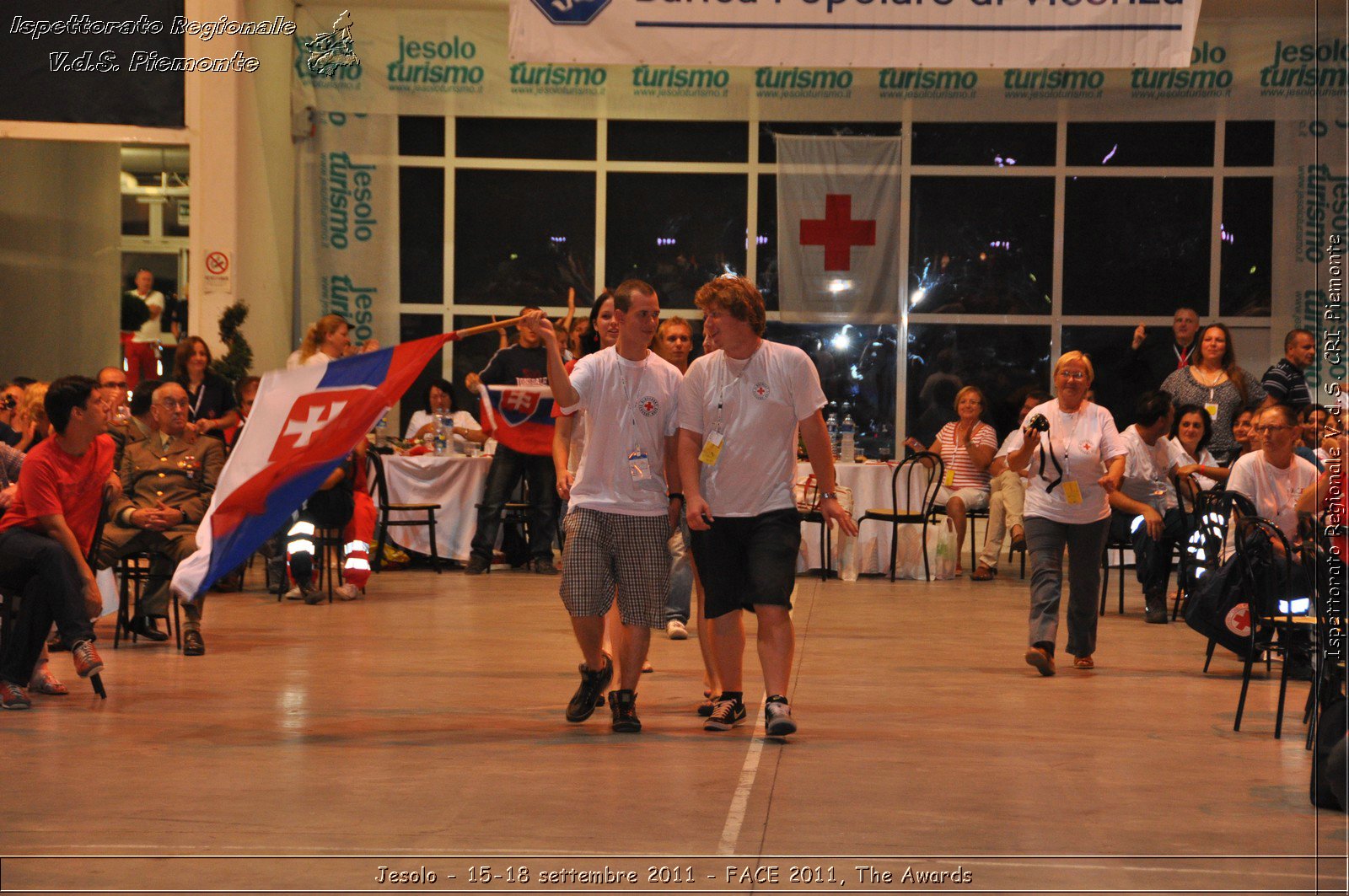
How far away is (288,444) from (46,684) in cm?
178

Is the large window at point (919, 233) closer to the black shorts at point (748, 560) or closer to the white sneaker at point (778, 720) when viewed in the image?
the black shorts at point (748, 560)

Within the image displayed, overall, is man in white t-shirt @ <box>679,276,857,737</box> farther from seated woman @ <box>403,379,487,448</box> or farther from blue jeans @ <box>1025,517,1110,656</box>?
seated woman @ <box>403,379,487,448</box>

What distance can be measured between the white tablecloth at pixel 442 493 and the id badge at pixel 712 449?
584 cm

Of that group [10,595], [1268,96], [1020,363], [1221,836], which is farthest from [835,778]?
[1268,96]

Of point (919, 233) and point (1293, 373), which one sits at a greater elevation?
point (919, 233)

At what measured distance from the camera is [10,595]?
6086 millimetres

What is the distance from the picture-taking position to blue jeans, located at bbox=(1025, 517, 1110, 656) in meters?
6.84

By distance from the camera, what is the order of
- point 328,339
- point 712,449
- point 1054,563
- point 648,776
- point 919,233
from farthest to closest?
point 919,233
point 328,339
point 1054,563
point 712,449
point 648,776

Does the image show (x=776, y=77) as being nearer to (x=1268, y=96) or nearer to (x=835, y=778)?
(x=1268, y=96)

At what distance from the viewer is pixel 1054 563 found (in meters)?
6.88

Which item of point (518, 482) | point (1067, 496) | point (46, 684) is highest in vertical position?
point (1067, 496)

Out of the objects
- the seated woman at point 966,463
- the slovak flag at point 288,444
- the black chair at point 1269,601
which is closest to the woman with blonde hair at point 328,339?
the slovak flag at point 288,444

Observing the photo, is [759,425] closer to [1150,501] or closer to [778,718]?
[778,718]

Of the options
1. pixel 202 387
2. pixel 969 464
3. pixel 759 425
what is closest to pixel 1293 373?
pixel 969 464
